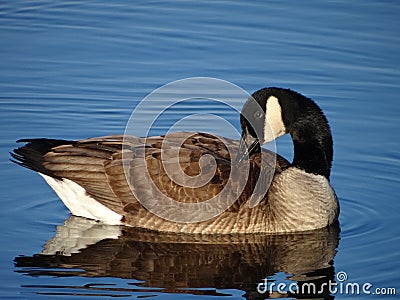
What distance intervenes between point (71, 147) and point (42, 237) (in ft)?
4.51

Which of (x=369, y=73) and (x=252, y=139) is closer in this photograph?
(x=252, y=139)

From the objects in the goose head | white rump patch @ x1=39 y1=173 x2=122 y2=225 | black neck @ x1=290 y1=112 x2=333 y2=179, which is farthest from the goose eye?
white rump patch @ x1=39 y1=173 x2=122 y2=225

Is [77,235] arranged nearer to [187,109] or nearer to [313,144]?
[313,144]

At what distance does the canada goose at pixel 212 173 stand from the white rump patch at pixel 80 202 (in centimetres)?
1

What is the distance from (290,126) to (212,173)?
1.31 metres

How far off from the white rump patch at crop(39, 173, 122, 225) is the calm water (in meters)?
0.15

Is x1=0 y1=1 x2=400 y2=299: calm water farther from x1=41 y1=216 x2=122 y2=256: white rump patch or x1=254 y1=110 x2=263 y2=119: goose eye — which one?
x1=254 y1=110 x2=263 y2=119: goose eye

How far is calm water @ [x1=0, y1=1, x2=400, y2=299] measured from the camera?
429 inches

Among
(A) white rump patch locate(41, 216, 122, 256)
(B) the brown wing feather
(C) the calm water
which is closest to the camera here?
(C) the calm water

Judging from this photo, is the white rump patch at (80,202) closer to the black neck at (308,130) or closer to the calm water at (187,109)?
the calm water at (187,109)

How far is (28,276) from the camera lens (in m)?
10.6

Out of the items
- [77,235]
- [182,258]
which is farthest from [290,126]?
[77,235]

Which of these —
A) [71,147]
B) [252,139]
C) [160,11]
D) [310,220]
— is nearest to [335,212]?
[310,220]

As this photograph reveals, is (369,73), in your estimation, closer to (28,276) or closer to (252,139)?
(252,139)
